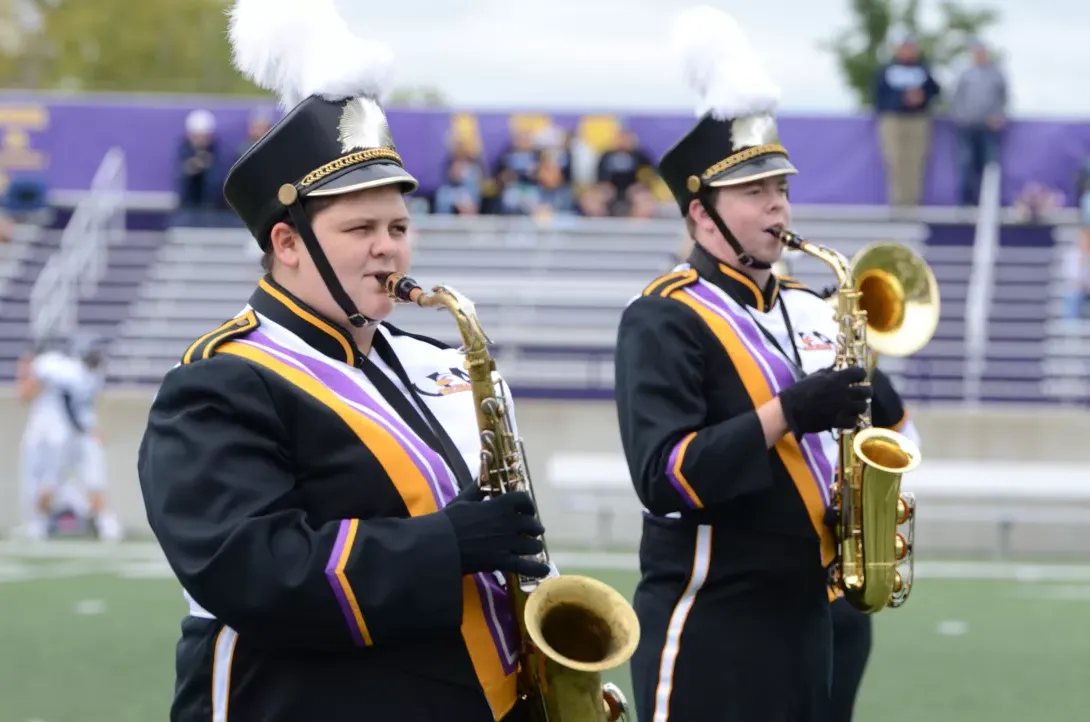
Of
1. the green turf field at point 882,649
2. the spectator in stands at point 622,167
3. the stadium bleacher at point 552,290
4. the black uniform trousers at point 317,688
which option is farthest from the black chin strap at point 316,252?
the spectator in stands at point 622,167

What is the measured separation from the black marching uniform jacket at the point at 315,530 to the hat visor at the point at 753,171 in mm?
1455

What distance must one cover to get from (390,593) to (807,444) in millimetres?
1744

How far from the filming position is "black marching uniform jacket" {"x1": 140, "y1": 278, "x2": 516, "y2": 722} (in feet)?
9.07

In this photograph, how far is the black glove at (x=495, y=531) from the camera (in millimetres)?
2855

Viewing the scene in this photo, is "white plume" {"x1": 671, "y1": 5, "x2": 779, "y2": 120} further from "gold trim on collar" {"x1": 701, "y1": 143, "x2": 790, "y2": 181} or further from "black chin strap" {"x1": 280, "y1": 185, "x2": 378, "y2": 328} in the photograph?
"black chin strap" {"x1": 280, "y1": 185, "x2": 378, "y2": 328}

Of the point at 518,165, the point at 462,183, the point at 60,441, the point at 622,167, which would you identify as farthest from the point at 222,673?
the point at 462,183

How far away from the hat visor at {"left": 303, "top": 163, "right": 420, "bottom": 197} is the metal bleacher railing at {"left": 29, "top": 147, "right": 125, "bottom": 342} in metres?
15.8

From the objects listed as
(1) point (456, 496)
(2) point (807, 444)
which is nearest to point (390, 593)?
(1) point (456, 496)

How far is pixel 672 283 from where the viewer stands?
14.4ft

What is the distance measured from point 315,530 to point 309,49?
2.73ft

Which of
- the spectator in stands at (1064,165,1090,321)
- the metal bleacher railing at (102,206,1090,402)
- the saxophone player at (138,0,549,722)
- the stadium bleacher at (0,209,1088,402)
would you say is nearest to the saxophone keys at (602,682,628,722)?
the saxophone player at (138,0,549,722)

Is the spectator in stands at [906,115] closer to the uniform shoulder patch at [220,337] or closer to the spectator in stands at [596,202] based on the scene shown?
the spectator in stands at [596,202]

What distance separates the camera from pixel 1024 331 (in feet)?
56.5

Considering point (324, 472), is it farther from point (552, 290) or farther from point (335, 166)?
point (552, 290)
